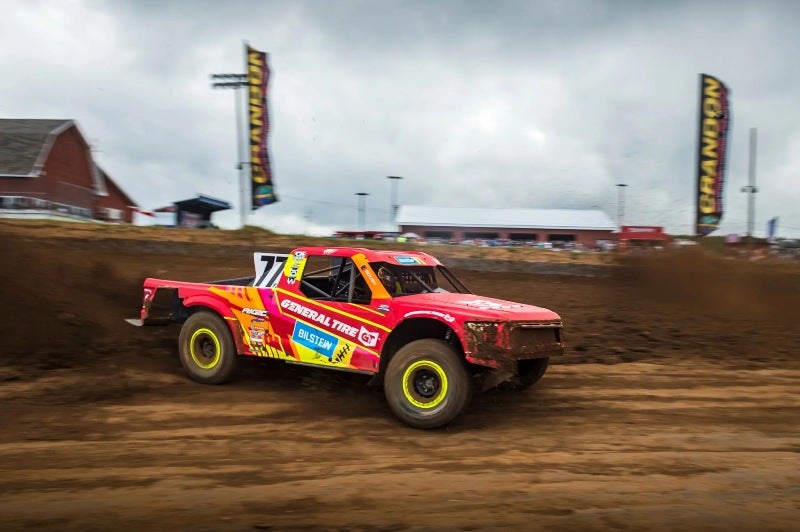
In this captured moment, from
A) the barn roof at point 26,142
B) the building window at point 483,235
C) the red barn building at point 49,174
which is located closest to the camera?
the red barn building at point 49,174

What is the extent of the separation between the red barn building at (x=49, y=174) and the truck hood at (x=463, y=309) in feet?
76.5

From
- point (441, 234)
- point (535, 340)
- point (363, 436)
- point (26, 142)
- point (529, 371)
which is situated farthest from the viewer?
point (441, 234)

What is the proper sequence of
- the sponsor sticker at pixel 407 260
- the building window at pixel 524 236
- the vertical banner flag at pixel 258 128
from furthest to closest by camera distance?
the building window at pixel 524 236 → the vertical banner flag at pixel 258 128 → the sponsor sticker at pixel 407 260

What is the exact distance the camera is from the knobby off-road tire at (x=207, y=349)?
7.36m

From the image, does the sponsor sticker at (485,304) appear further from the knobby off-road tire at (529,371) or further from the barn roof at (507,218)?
the barn roof at (507,218)

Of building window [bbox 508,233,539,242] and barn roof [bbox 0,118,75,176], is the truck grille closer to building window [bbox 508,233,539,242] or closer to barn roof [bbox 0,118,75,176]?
barn roof [bbox 0,118,75,176]

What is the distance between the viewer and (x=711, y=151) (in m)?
23.3

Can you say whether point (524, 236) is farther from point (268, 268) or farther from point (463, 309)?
point (463, 309)

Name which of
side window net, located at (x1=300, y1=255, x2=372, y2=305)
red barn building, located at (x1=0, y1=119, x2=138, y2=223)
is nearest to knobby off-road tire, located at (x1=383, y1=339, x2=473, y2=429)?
side window net, located at (x1=300, y1=255, x2=372, y2=305)

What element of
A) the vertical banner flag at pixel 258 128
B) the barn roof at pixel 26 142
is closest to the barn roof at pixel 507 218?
the vertical banner flag at pixel 258 128

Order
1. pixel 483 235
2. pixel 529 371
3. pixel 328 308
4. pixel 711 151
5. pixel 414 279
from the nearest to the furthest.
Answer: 1. pixel 328 308
2. pixel 414 279
3. pixel 529 371
4. pixel 711 151
5. pixel 483 235

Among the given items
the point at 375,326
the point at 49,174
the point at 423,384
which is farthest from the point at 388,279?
the point at 49,174

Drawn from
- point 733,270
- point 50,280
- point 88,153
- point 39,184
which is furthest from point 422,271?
point 88,153

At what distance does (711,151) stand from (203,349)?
73.0ft
